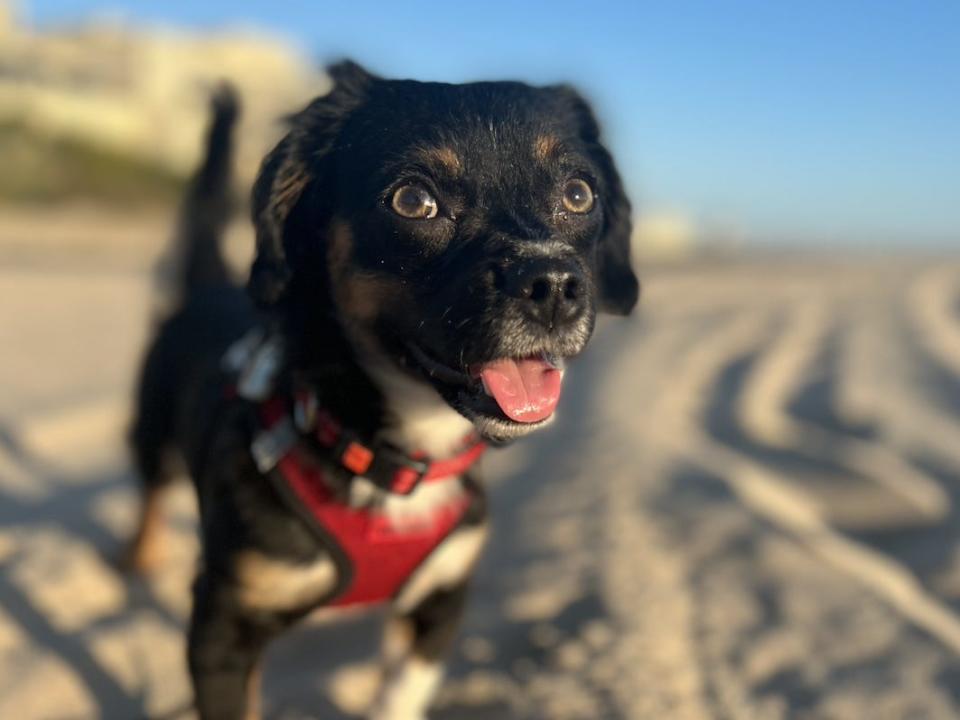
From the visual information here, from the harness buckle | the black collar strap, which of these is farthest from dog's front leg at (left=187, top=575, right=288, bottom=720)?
the harness buckle

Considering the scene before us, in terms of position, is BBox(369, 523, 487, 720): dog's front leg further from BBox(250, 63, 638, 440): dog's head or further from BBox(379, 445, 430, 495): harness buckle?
BBox(250, 63, 638, 440): dog's head

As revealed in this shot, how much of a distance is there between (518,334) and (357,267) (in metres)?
0.55

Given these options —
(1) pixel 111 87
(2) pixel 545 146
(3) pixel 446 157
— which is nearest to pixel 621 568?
(2) pixel 545 146

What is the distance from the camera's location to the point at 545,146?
2791mm

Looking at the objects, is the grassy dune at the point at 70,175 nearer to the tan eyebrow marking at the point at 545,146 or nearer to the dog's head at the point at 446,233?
the dog's head at the point at 446,233

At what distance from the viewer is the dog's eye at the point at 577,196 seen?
111 inches

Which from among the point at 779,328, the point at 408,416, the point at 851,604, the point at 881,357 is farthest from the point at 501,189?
the point at 779,328

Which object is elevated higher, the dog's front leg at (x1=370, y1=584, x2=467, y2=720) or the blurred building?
the dog's front leg at (x1=370, y1=584, x2=467, y2=720)

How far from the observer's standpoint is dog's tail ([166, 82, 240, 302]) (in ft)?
14.0

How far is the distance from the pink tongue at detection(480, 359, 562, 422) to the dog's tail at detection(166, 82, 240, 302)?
2.12 m

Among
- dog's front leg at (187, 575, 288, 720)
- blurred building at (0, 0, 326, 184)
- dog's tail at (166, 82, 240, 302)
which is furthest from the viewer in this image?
blurred building at (0, 0, 326, 184)

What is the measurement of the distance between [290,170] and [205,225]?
65.4 inches

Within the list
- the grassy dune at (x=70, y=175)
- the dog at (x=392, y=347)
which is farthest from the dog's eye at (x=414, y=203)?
the grassy dune at (x=70, y=175)

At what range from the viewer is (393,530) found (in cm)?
290
